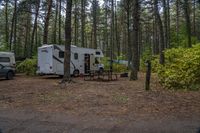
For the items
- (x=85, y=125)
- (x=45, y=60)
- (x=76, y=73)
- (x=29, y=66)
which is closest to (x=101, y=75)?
(x=76, y=73)

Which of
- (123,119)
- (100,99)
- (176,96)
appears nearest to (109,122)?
(123,119)

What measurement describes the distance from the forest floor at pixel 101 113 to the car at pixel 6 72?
11.4 meters

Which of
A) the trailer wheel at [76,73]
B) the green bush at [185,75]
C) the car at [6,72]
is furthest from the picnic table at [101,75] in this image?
the green bush at [185,75]

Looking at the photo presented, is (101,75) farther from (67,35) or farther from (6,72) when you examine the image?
(6,72)

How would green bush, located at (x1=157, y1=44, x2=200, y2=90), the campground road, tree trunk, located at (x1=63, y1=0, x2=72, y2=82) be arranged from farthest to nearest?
tree trunk, located at (x1=63, y1=0, x2=72, y2=82) < green bush, located at (x1=157, y1=44, x2=200, y2=90) < the campground road

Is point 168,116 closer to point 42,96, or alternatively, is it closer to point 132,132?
point 132,132

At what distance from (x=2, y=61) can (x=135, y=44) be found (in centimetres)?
1028


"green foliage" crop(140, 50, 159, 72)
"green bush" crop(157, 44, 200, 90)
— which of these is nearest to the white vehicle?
"green foliage" crop(140, 50, 159, 72)

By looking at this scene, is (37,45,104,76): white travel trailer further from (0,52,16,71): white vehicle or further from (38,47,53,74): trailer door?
(0,52,16,71): white vehicle

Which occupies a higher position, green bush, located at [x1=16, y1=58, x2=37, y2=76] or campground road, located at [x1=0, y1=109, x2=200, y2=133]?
green bush, located at [x1=16, y1=58, x2=37, y2=76]

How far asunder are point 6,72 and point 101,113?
16024 mm

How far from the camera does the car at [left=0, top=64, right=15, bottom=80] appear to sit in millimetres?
22875

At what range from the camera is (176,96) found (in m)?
11.6

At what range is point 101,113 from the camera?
8828 millimetres
